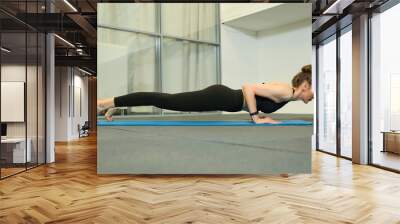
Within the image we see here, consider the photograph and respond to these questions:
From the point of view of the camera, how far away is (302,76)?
592cm

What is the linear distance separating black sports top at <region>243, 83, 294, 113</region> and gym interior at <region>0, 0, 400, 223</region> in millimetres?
97

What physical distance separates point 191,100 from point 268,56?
1391 mm

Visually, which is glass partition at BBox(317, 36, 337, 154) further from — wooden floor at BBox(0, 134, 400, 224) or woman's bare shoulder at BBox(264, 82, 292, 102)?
woman's bare shoulder at BBox(264, 82, 292, 102)

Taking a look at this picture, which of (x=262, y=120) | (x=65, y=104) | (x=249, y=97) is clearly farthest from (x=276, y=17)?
(x=65, y=104)

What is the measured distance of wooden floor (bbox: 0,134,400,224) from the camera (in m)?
4.13

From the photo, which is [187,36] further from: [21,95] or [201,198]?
[21,95]

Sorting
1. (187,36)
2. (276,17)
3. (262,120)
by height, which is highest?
(276,17)

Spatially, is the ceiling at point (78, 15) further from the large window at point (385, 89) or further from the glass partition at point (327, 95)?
the glass partition at point (327, 95)

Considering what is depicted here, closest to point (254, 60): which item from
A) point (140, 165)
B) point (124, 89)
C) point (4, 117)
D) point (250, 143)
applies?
point (250, 143)

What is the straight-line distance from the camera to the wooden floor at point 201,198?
13.5 ft

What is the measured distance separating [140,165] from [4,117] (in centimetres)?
264

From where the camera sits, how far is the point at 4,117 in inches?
264

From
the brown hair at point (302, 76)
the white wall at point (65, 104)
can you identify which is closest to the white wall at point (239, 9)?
the brown hair at point (302, 76)

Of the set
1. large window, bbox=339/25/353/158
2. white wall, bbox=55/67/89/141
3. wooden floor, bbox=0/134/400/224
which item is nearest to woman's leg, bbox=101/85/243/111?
wooden floor, bbox=0/134/400/224
